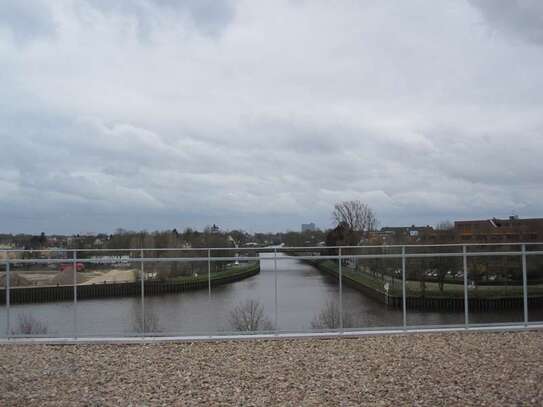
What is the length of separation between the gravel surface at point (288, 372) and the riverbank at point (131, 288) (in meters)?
1.59

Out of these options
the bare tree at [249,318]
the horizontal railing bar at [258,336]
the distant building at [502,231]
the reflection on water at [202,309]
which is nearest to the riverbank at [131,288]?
the reflection on water at [202,309]

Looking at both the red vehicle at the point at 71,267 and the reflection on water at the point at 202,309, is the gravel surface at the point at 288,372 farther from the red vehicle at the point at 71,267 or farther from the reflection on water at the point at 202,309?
the red vehicle at the point at 71,267

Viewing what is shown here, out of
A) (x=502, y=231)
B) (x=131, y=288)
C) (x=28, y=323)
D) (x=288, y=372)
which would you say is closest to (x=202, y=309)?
(x=131, y=288)

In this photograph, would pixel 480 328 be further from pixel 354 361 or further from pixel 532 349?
pixel 354 361

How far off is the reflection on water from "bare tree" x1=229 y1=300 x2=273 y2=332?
4.4 inches

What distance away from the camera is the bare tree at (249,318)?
34.7 feet

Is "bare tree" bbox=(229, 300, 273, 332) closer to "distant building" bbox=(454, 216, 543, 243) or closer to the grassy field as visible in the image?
the grassy field

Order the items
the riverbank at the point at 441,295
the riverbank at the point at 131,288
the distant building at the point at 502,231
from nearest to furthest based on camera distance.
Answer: the riverbank at the point at 131,288 < the riverbank at the point at 441,295 < the distant building at the point at 502,231

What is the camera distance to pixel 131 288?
36.0 feet

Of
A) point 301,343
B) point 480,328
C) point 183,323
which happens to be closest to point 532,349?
point 480,328

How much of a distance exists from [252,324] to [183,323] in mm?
1751

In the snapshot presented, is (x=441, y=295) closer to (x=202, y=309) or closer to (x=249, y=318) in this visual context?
(x=249, y=318)

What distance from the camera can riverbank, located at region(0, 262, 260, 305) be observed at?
1005cm

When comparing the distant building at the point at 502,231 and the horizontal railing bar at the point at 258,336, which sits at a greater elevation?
the distant building at the point at 502,231
